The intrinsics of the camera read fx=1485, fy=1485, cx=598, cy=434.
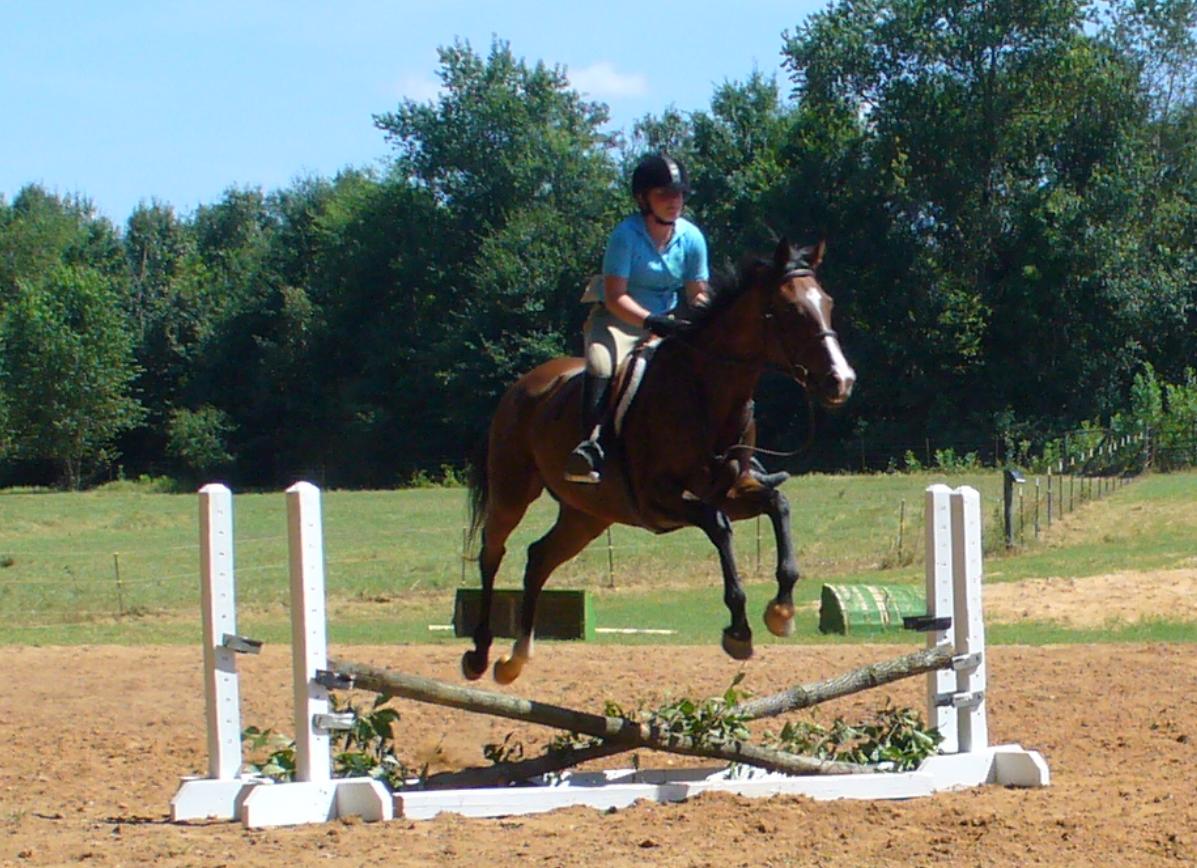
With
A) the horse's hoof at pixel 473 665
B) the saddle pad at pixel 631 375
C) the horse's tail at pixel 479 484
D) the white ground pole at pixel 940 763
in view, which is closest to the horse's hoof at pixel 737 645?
the white ground pole at pixel 940 763

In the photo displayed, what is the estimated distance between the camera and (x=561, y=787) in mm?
6641

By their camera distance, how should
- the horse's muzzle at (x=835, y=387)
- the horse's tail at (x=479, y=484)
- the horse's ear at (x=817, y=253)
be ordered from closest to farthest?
the horse's muzzle at (x=835, y=387)
the horse's ear at (x=817, y=253)
the horse's tail at (x=479, y=484)

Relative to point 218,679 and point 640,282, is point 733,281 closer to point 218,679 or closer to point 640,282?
point 640,282

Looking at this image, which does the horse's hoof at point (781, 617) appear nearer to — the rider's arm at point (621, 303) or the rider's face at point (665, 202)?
the rider's arm at point (621, 303)

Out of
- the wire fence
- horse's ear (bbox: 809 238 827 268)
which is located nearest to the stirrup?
horse's ear (bbox: 809 238 827 268)

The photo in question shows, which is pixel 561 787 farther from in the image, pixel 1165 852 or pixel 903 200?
pixel 903 200

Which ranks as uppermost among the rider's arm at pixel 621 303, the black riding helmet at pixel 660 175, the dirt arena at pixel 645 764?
the black riding helmet at pixel 660 175

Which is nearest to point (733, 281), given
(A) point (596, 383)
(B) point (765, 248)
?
(A) point (596, 383)

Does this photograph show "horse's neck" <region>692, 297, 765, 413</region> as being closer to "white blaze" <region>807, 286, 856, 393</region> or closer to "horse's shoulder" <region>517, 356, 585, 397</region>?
"white blaze" <region>807, 286, 856, 393</region>

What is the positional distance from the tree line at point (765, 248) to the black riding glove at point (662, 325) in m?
32.3

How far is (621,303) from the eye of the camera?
24.2ft

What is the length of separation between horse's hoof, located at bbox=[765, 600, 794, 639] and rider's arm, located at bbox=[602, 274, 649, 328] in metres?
1.67

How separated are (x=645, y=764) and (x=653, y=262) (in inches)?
106

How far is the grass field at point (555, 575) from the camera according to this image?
18.5 m
